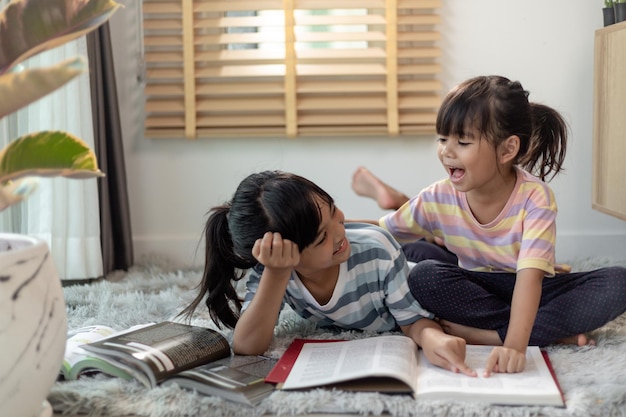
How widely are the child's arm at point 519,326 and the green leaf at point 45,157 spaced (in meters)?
0.74

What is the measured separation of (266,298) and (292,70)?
56.7 inches

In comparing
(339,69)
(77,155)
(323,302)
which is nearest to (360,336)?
(323,302)

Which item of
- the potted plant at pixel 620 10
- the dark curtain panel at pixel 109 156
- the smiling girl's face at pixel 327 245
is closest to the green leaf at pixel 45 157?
the smiling girl's face at pixel 327 245

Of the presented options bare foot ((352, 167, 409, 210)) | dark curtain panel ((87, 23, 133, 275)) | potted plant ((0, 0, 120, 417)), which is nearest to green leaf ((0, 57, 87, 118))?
potted plant ((0, 0, 120, 417))

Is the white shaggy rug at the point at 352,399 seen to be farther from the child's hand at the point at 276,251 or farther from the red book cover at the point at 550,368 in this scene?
the child's hand at the point at 276,251

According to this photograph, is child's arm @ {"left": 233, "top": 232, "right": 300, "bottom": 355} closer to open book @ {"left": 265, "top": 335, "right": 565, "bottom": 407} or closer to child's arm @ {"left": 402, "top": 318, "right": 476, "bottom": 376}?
open book @ {"left": 265, "top": 335, "right": 565, "bottom": 407}

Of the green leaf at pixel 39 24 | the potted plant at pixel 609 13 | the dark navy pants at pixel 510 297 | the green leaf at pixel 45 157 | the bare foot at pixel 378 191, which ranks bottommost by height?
the dark navy pants at pixel 510 297

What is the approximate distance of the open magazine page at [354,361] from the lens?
1331 mm

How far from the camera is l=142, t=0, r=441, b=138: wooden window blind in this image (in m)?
2.81

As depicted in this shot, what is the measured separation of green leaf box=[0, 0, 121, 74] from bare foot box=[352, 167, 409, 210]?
102 cm

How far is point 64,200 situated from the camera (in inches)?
96.7

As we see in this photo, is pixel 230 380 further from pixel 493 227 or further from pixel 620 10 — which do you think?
pixel 620 10

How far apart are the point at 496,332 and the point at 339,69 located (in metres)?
1.41

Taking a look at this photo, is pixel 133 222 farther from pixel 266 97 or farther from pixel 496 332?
pixel 496 332
